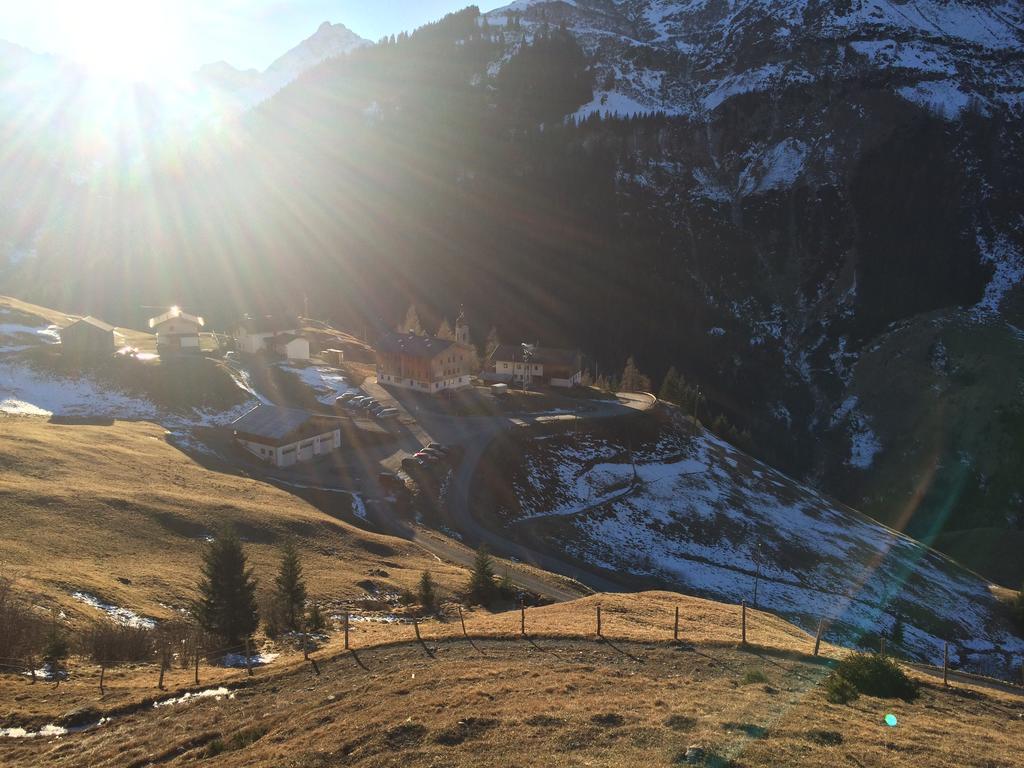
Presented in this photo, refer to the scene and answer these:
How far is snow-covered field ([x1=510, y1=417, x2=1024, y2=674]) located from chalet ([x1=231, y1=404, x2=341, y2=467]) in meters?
22.2

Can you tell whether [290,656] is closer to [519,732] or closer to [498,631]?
[498,631]

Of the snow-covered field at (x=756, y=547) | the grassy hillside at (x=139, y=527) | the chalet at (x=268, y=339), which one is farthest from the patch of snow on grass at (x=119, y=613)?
the chalet at (x=268, y=339)

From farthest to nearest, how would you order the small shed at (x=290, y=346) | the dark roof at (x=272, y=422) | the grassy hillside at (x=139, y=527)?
the small shed at (x=290, y=346)
the dark roof at (x=272, y=422)
the grassy hillside at (x=139, y=527)

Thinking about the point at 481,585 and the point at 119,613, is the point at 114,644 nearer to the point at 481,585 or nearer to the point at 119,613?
the point at 119,613

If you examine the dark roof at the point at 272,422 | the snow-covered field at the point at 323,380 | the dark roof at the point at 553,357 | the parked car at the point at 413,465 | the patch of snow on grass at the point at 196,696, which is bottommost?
the parked car at the point at 413,465

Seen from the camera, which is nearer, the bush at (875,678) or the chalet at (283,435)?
the bush at (875,678)

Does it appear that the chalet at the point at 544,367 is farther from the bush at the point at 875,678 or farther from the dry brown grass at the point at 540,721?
the bush at the point at 875,678

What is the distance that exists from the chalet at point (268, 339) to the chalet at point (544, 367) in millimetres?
30146

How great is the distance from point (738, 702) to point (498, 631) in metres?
10.8

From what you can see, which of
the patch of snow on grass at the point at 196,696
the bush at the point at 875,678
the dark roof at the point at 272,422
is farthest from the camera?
the dark roof at the point at 272,422

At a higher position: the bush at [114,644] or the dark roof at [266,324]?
the dark roof at [266,324]

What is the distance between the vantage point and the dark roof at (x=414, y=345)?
291 feet

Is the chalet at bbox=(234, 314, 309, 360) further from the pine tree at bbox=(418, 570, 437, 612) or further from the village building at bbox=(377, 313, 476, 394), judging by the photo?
the pine tree at bbox=(418, 570, 437, 612)

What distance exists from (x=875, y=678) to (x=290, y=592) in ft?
77.5
